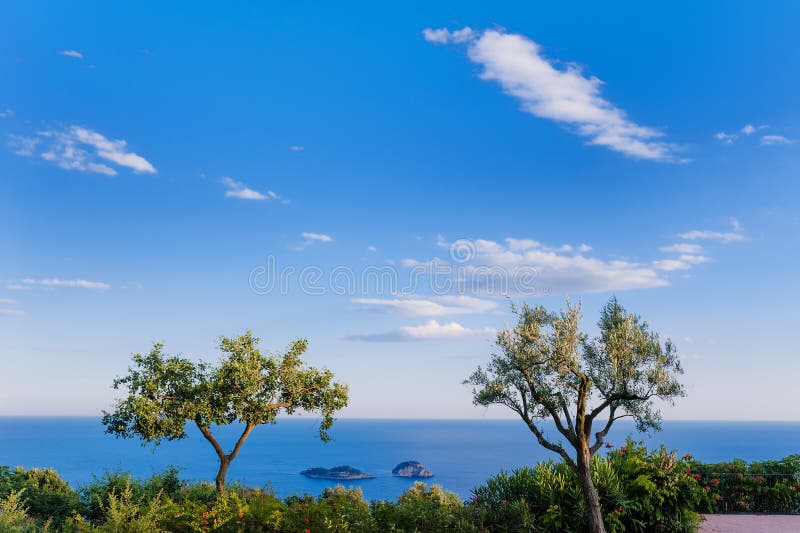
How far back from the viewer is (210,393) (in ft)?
72.7

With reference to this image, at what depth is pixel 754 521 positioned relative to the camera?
18.0 meters

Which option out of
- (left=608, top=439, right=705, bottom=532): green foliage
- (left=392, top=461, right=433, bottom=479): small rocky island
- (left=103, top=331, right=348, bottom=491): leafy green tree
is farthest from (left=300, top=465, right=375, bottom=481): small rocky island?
(left=608, top=439, right=705, bottom=532): green foliage

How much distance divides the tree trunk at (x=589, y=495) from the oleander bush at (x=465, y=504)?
17.5 inches

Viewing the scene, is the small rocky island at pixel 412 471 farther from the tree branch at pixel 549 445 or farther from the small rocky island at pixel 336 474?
the tree branch at pixel 549 445

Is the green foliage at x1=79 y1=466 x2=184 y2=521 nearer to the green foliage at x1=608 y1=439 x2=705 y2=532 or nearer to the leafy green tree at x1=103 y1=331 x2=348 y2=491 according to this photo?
→ the leafy green tree at x1=103 y1=331 x2=348 y2=491

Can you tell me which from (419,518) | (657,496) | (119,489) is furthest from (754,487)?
(119,489)

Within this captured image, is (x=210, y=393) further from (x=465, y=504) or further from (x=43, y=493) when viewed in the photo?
(x=465, y=504)

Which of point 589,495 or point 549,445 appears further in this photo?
point 549,445

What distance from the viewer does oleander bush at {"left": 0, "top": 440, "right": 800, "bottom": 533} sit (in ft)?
36.8

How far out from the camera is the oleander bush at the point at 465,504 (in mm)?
11211

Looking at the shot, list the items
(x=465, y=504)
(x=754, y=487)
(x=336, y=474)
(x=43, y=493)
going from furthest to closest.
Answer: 1. (x=336, y=474)
2. (x=754, y=487)
3. (x=43, y=493)
4. (x=465, y=504)

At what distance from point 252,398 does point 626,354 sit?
1496cm

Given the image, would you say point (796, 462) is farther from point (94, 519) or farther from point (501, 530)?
point (94, 519)

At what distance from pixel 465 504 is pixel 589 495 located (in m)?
2.96
